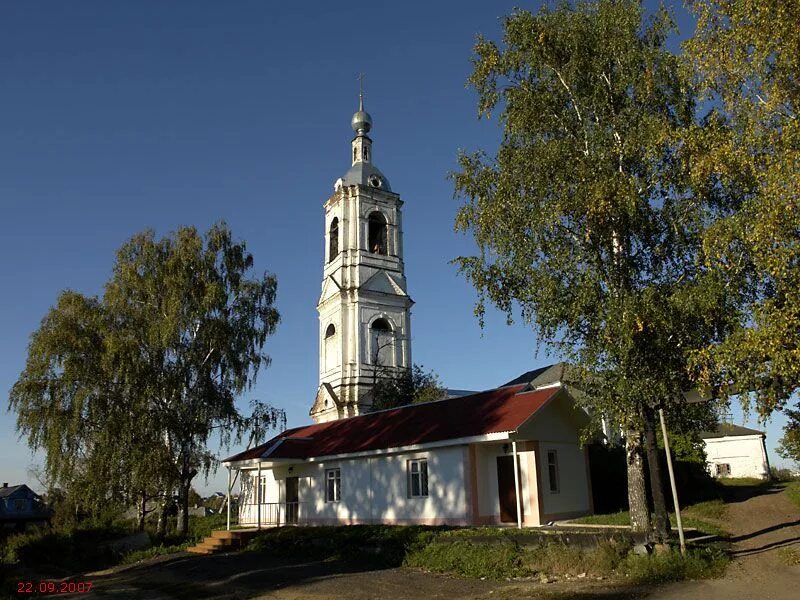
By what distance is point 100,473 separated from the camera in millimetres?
25125

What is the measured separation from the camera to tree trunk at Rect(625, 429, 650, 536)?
1655 cm

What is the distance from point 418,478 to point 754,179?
14.1 metres

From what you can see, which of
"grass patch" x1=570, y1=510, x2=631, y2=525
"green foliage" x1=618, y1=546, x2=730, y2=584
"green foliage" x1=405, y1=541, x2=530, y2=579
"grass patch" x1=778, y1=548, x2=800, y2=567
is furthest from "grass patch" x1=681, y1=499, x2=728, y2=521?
"green foliage" x1=405, y1=541, x2=530, y2=579

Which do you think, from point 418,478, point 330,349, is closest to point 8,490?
point 330,349

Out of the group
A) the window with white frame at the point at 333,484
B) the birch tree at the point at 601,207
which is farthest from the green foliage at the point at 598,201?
the window with white frame at the point at 333,484

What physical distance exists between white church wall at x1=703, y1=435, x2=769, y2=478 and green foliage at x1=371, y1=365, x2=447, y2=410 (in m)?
22.0

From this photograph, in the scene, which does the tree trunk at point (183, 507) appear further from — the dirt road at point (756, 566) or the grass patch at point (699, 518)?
the dirt road at point (756, 566)

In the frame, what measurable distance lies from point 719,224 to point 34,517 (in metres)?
50.5

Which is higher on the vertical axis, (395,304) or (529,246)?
(395,304)

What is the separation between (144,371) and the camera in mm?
26750

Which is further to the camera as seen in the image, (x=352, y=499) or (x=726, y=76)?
(x=352, y=499)

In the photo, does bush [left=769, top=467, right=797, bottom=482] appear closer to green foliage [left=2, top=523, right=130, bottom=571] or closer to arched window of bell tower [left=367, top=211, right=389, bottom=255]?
A: arched window of bell tower [left=367, top=211, right=389, bottom=255]

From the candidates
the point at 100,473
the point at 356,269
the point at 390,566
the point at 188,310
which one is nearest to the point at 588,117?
the point at 390,566

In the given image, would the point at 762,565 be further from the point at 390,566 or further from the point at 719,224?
the point at 390,566
